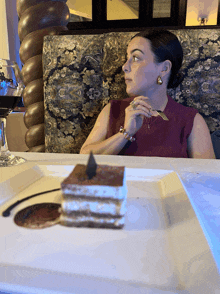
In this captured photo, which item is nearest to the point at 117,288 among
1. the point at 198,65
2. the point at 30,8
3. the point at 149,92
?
the point at 149,92

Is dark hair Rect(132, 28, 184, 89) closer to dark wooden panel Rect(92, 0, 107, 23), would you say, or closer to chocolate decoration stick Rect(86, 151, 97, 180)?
chocolate decoration stick Rect(86, 151, 97, 180)

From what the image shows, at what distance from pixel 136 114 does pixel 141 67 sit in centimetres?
32

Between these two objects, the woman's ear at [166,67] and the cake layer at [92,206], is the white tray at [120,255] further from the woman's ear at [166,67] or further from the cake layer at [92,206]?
the woman's ear at [166,67]

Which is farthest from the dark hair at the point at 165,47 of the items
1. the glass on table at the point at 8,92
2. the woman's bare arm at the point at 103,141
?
the glass on table at the point at 8,92

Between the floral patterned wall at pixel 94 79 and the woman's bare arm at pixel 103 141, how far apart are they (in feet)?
1.08

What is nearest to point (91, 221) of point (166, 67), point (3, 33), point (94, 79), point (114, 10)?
point (166, 67)

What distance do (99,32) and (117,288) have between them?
6.00 feet

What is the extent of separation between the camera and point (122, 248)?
0.37m

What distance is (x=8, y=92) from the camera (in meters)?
0.75

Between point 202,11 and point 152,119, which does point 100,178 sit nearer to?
point 152,119

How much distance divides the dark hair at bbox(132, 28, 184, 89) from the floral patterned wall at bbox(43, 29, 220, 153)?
6.2 inches

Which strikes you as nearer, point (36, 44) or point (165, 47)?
point (165, 47)

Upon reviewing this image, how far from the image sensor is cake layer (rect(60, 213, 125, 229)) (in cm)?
44

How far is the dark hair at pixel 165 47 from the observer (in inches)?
51.2
